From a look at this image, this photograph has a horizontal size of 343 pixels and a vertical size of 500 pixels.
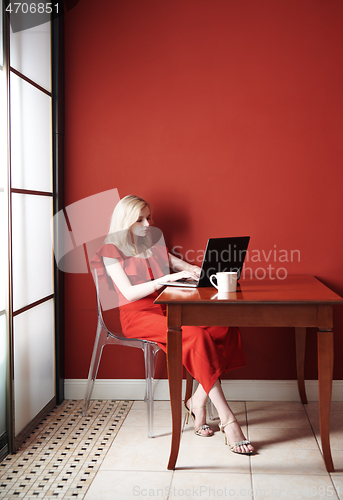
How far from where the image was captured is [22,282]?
2.30m

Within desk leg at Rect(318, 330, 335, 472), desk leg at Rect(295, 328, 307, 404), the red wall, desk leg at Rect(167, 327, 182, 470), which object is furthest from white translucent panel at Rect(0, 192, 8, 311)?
desk leg at Rect(295, 328, 307, 404)

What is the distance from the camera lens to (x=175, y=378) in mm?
1926

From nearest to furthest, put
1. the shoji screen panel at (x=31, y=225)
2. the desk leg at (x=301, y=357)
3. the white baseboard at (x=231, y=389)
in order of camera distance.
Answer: the shoji screen panel at (x=31, y=225) → the desk leg at (x=301, y=357) → the white baseboard at (x=231, y=389)

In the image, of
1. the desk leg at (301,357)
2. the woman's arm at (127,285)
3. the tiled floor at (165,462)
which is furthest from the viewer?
the desk leg at (301,357)

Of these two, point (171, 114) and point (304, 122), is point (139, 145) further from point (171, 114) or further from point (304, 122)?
point (304, 122)

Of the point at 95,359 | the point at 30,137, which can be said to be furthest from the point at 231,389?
the point at 30,137

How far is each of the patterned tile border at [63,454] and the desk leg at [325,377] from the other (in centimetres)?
101

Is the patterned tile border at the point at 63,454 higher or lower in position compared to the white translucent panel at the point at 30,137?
lower

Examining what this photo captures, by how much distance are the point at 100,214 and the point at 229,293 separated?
1.14 meters

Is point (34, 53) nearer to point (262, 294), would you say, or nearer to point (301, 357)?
point (262, 294)

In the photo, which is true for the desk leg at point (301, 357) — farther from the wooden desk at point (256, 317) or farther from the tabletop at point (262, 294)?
the wooden desk at point (256, 317)

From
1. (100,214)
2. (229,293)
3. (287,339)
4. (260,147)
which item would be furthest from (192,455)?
(260,147)

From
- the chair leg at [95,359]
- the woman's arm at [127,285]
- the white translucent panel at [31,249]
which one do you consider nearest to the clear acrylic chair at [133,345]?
the chair leg at [95,359]

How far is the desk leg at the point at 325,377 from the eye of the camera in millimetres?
1852
